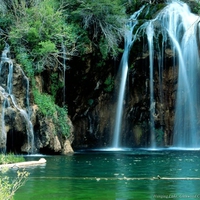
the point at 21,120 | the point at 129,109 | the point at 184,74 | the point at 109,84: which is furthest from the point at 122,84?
the point at 21,120

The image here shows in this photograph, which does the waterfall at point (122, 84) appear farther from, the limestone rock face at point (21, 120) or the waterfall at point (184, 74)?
the limestone rock face at point (21, 120)

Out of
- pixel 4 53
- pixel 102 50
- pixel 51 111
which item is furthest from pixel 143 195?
pixel 102 50

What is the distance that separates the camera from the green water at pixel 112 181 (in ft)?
33.7

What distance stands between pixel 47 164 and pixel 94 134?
1223 centimetres

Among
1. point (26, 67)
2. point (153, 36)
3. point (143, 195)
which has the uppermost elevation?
Result: point (153, 36)

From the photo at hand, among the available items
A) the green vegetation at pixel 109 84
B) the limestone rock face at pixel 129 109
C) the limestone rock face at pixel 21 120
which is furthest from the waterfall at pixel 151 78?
the limestone rock face at pixel 21 120

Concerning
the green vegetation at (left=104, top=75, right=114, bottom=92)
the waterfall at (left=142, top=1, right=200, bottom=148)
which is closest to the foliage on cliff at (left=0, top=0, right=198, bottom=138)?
the green vegetation at (left=104, top=75, right=114, bottom=92)

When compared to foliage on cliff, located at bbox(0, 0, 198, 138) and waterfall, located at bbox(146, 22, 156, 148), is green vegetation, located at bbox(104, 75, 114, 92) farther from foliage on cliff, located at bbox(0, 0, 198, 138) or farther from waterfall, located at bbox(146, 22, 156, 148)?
waterfall, located at bbox(146, 22, 156, 148)

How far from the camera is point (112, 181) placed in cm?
1246

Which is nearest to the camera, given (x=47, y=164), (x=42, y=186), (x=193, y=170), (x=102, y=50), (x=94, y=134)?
(x=42, y=186)

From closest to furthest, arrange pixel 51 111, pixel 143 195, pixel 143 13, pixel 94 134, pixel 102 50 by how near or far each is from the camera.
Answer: pixel 143 195, pixel 51 111, pixel 102 50, pixel 94 134, pixel 143 13

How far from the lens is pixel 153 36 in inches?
1117

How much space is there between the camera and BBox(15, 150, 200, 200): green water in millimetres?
10273

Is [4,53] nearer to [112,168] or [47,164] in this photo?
[47,164]
